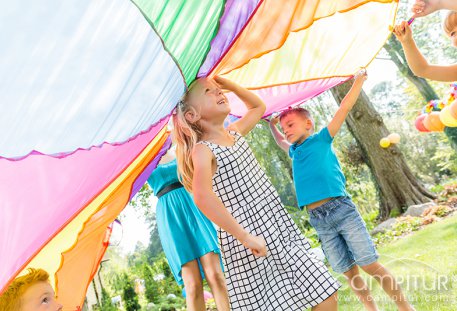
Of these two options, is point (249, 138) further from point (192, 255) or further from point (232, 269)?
point (232, 269)

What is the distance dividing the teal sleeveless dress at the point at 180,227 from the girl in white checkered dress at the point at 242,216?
0.70m

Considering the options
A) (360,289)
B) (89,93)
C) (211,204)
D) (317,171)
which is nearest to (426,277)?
(360,289)

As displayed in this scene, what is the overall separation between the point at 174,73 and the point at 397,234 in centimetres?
558

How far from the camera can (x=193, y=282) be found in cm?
281

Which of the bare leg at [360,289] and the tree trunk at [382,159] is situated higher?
the tree trunk at [382,159]

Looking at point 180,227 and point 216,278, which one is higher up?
point 180,227

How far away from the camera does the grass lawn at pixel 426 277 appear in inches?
112

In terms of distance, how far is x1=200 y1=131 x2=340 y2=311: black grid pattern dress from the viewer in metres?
1.94

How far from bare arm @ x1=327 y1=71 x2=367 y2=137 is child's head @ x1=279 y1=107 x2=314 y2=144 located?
0.29 m

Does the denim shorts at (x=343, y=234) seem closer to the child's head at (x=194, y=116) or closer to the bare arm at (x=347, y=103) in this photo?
the bare arm at (x=347, y=103)

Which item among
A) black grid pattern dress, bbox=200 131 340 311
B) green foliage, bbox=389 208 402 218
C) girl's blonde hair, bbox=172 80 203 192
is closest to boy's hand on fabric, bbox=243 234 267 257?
black grid pattern dress, bbox=200 131 340 311

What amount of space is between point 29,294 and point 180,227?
1.00 m

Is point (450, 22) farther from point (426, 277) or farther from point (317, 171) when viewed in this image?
point (426, 277)

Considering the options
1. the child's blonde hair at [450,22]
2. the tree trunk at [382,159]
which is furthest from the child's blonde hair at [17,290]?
the tree trunk at [382,159]
